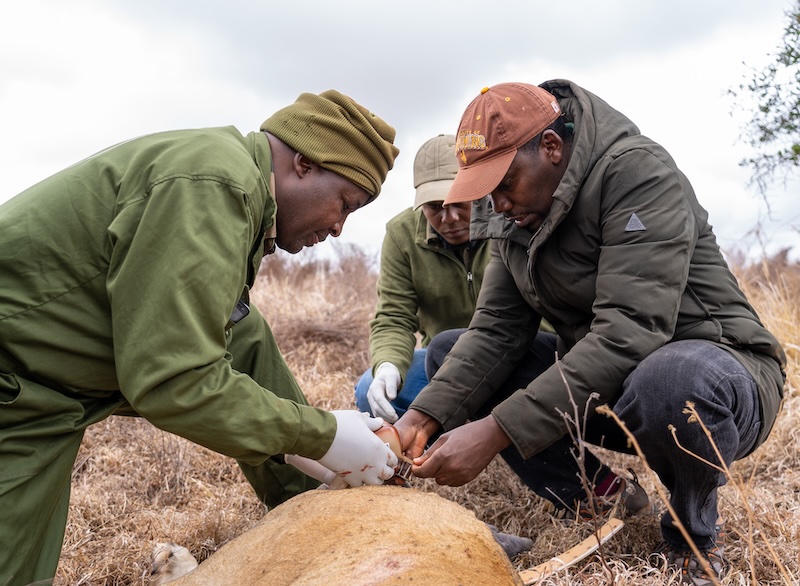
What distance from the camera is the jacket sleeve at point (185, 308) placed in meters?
1.94

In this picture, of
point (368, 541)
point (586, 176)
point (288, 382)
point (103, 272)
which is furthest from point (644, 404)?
point (103, 272)

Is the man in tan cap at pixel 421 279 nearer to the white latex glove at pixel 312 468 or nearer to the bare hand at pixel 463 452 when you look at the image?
the white latex glove at pixel 312 468

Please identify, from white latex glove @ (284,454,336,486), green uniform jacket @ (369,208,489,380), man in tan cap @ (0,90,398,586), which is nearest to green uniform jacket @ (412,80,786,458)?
white latex glove @ (284,454,336,486)

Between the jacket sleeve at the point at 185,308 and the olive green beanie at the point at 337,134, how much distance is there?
465mm

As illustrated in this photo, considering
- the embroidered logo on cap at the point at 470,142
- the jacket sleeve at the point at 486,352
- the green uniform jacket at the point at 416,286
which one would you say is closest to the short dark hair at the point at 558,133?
the embroidered logo on cap at the point at 470,142

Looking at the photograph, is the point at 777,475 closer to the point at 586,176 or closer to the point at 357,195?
the point at 586,176

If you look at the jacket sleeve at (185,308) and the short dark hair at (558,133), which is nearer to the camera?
the jacket sleeve at (185,308)

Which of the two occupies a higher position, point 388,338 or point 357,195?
point 357,195

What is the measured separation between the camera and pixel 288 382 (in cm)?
310

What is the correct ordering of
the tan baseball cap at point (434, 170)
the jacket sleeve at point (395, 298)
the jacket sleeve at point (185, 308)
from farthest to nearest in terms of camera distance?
1. the jacket sleeve at point (395, 298)
2. the tan baseball cap at point (434, 170)
3. the jacket sleeve at point (185, 308)

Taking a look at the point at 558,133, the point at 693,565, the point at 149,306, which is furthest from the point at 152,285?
the point at 693,565

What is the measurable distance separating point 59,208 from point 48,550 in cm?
103

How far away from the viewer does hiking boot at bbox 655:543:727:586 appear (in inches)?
95.0

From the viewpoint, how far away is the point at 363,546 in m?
1.67
